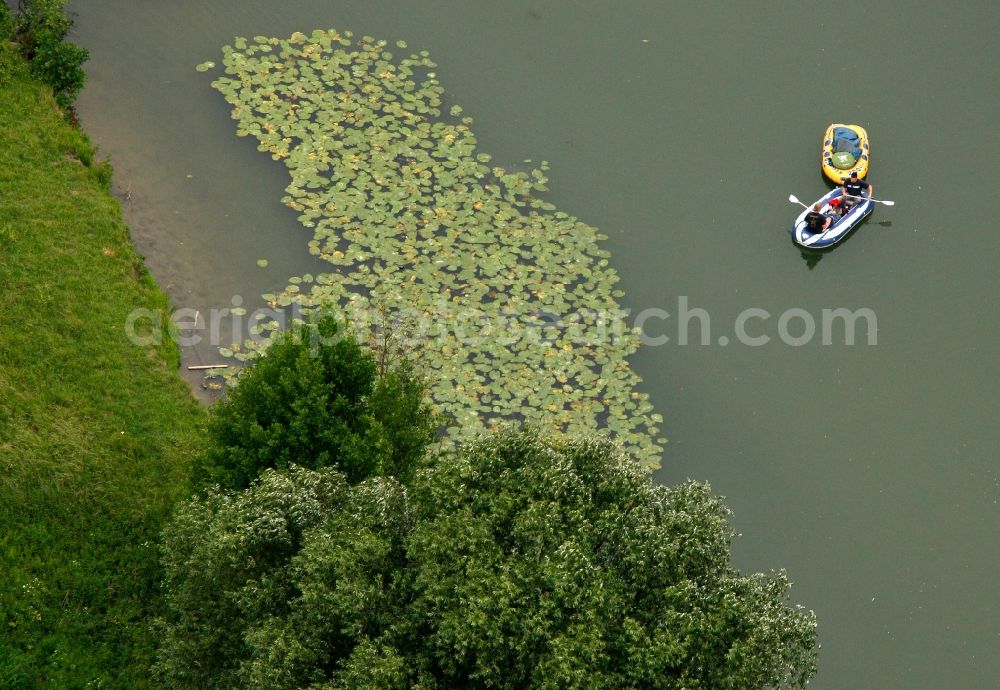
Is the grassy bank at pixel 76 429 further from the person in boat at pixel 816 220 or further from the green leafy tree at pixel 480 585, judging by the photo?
the person in boat at pixel 816 220

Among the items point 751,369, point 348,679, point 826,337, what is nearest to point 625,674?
point 348,679

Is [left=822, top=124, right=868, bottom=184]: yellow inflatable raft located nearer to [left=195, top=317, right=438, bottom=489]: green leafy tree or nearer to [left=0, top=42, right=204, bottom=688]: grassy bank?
[left=195, top=317, right=438, bottom=489]: green leafy tree

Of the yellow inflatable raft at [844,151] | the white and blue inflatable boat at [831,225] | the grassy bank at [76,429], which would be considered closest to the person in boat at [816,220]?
the white and blue inflatable boat at [831,225]

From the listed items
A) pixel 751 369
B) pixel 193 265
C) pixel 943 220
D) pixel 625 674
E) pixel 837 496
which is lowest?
pixel 625 674

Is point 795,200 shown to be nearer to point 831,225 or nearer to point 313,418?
point 831,225

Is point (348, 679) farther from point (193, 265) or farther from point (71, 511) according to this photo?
point (193, 265)

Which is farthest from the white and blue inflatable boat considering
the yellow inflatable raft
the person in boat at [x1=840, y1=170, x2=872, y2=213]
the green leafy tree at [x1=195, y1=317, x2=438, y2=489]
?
the green leafy tree at [x1=195, y1=317, x2=438, y2=489]
